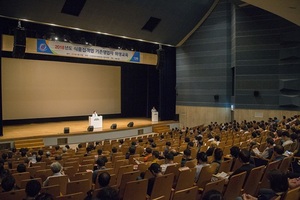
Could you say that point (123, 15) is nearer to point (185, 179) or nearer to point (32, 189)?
point (185, 179)

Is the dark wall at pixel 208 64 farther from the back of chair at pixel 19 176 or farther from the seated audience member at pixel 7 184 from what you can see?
the seated audience member at pixel 7 184

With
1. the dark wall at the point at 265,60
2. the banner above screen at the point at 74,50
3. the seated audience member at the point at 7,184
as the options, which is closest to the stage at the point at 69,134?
the banner above screen at the point at 74,50

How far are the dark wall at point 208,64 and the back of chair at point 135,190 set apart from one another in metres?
13.6

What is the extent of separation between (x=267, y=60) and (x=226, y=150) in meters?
9.59

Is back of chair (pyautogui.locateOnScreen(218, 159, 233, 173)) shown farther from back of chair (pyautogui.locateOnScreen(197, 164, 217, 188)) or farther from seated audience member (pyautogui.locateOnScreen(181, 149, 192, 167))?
seated audience member (pyautogui.locateOnScreen(181, 149, 192, 167))

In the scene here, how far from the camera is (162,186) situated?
3.58 m

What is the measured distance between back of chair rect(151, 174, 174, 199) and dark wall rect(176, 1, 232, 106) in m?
13.2

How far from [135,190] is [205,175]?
3.76 ft

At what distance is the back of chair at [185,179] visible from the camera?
12.4ft

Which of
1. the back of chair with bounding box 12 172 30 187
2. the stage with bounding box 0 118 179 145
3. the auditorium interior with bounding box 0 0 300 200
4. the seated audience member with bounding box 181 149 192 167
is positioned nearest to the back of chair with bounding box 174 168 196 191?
the seated audience member with bounding box 181 149 192 167

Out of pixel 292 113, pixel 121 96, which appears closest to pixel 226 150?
pixel 292 113

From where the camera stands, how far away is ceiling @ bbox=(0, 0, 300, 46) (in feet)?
37.5

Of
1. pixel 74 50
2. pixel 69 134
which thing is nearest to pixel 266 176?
pixel 69 134

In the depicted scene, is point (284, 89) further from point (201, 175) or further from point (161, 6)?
point (201, 175)
